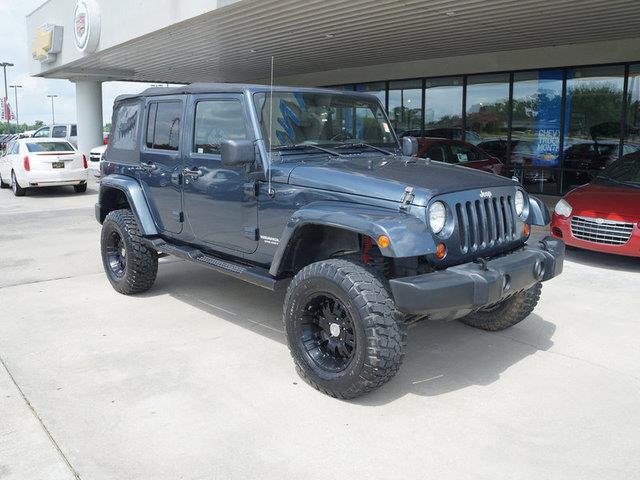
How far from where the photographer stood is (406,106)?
680 inches

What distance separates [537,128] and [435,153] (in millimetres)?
4469

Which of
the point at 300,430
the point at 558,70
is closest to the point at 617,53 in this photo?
the point at 558,70

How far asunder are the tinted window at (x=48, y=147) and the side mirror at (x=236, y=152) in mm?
12552

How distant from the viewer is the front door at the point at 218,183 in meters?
4.70

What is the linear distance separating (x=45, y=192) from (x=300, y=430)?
14863 mm

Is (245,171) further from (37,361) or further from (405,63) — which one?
(405,63)

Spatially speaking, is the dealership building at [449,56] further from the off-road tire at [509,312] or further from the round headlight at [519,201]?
the off-road tire at [509,312]

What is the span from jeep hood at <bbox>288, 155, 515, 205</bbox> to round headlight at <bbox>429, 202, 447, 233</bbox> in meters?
0.07

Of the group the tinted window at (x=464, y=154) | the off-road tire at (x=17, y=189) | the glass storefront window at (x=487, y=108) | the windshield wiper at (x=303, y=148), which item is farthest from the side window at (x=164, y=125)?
the off-road tire at (x=17, y=189)

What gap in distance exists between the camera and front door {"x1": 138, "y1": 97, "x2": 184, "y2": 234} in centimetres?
542

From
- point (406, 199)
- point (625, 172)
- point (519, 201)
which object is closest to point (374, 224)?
point (406, 199)

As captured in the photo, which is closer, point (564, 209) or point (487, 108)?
point (564, 209)

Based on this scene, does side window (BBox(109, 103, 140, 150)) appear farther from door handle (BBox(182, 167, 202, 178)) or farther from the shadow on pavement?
the shadow on pavement

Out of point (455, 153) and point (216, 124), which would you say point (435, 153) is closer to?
point (455, 153)
